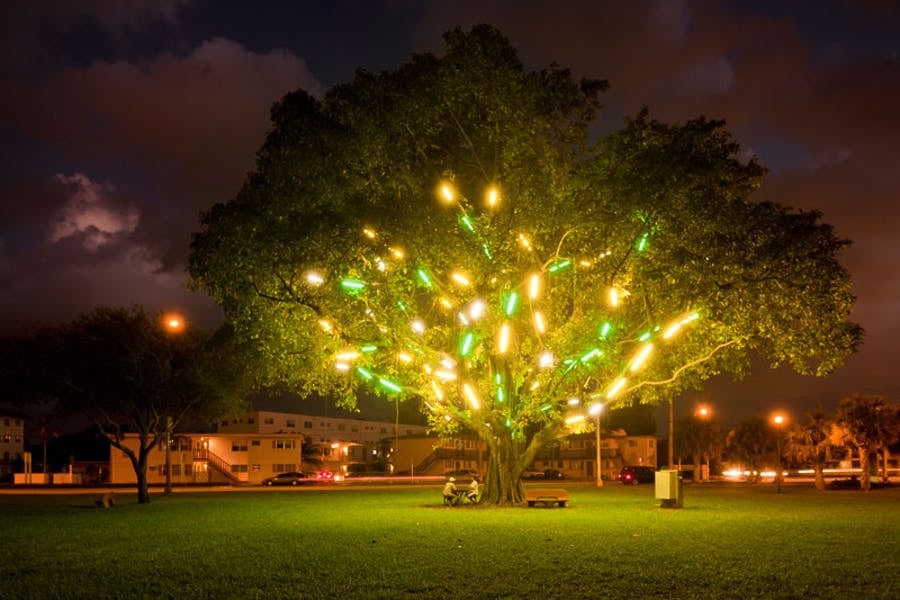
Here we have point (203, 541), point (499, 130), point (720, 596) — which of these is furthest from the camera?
point (499, 130)

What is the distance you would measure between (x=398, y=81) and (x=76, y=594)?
792 inches

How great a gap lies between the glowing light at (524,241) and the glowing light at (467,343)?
11.5ft

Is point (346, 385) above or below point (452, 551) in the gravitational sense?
above

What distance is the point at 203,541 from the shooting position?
19375 mm

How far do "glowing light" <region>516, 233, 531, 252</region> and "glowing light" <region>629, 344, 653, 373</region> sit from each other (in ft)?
19.6

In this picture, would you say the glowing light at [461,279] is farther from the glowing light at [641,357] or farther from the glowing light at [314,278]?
the glowing light at [641,357]

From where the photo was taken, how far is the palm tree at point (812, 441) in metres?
52.2

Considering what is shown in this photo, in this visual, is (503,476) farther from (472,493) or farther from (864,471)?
(864,471)

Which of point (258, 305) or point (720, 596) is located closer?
point (720, 596)

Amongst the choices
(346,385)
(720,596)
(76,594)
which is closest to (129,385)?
(346,385)

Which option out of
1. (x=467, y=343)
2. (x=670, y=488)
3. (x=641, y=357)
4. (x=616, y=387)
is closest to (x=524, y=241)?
(x=467, y=343)

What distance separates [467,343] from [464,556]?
52.1 feet

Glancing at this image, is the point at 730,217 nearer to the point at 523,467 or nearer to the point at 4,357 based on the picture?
the point at 523,467

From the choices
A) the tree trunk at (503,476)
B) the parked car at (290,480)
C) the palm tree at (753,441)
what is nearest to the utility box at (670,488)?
the tree trunk at (503,476)
